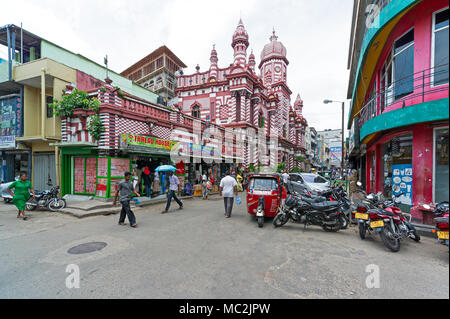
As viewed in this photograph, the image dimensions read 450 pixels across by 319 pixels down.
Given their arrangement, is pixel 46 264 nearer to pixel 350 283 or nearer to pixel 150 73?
pixel 350 283

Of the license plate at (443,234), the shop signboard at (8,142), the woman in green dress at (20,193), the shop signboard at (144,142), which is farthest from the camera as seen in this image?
the shop signboard at (8,142)

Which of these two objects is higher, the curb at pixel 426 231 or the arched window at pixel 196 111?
the arched window at pixel 196 111

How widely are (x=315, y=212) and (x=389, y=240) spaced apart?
196 cm

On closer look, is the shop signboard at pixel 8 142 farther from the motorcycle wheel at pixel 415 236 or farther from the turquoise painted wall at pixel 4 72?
the motorcycle wheel at pixel 415 236

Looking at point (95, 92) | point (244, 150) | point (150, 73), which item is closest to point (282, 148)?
point (244, 150)

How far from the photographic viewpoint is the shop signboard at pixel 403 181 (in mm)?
6579

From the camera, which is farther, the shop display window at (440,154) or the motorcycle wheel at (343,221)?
the motorcycle wheel at (343,221)

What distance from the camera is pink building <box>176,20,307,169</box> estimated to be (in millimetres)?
23703

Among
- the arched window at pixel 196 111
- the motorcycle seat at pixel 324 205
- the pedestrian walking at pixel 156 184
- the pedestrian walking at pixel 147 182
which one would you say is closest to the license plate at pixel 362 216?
the motorcycle seat at pixel 324 205

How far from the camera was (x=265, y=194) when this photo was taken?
743cm

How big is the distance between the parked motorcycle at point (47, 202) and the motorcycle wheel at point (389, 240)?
484 inches

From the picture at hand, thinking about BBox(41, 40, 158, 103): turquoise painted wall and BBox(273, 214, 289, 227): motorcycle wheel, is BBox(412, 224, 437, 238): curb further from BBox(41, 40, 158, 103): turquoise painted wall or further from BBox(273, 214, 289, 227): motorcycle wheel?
BBox(41, 40, 158, 103): turquoise painted wall

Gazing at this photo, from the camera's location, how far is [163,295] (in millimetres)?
3072

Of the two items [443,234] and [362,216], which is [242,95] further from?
[443,234]
